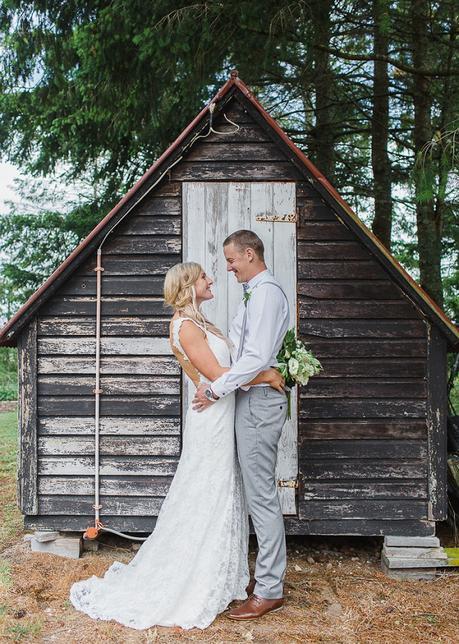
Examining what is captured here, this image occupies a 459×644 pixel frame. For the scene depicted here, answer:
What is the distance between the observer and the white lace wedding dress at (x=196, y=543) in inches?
146

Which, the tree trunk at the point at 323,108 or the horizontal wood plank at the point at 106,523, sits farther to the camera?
the tree trunk at the point at 323,108

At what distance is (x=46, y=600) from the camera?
4082 millimetres

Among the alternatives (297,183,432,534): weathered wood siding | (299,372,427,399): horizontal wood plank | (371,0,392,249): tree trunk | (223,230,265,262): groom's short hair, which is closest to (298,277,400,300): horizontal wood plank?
(297,183,432,534): weathered wood siding

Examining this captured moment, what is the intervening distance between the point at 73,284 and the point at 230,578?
2.36 metres

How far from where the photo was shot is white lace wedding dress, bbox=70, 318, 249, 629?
3715 millimetres

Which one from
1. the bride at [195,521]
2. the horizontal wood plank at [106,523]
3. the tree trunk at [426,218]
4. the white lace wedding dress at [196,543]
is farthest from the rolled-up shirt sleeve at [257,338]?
the tree trunk at [426,218]

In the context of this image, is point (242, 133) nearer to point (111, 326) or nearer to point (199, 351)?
point (111, 326)

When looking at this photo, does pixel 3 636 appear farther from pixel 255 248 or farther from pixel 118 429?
pixel 255 248

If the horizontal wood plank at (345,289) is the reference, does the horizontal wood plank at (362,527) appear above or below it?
below

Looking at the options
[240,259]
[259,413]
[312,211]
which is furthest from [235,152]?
[259,413]

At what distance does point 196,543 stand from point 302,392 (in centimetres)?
145

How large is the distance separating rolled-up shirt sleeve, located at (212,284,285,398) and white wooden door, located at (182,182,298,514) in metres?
0.98

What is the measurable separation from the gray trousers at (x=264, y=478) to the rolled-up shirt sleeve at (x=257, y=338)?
0.72ft

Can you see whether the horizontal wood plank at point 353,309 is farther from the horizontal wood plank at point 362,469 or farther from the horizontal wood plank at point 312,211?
the horizontal wood plank at point 362,469
